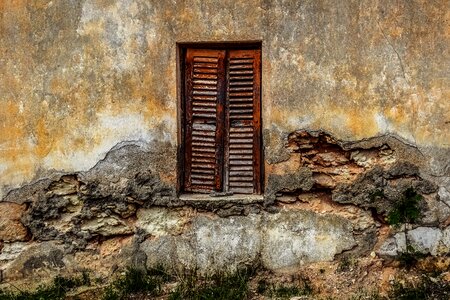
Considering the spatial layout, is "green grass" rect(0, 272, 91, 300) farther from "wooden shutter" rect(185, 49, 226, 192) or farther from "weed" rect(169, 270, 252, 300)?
"wooden shutter" rect(185, 49, 226, 192)

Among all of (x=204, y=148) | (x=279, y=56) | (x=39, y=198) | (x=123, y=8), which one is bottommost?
(x=39, y=198)

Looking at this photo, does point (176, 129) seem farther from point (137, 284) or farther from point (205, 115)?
point (137, 284)

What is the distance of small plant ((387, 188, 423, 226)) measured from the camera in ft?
19.4

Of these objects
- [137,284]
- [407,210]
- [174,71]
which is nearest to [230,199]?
[137,284]

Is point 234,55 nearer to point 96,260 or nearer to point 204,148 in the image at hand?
point 204,148

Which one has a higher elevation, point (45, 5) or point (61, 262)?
point (45, 5)

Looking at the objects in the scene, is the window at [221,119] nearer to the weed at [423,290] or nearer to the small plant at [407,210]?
the small plant at [407,210]

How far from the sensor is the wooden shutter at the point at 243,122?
6180 millimetres

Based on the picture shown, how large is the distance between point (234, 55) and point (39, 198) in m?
2.12

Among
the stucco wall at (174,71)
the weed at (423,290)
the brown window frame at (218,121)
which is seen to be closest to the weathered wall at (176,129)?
the stucco wall at (174,71)

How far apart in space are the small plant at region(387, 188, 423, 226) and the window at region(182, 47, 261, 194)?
46.8 inches

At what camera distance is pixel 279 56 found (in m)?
5.97

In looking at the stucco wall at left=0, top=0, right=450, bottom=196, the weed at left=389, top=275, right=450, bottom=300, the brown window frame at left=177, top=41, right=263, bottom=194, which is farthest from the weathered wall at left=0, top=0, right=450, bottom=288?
the weed at left=389, top=275, right=450, bottom=300

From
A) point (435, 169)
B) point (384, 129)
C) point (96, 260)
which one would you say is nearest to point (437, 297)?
point (435, 169)
